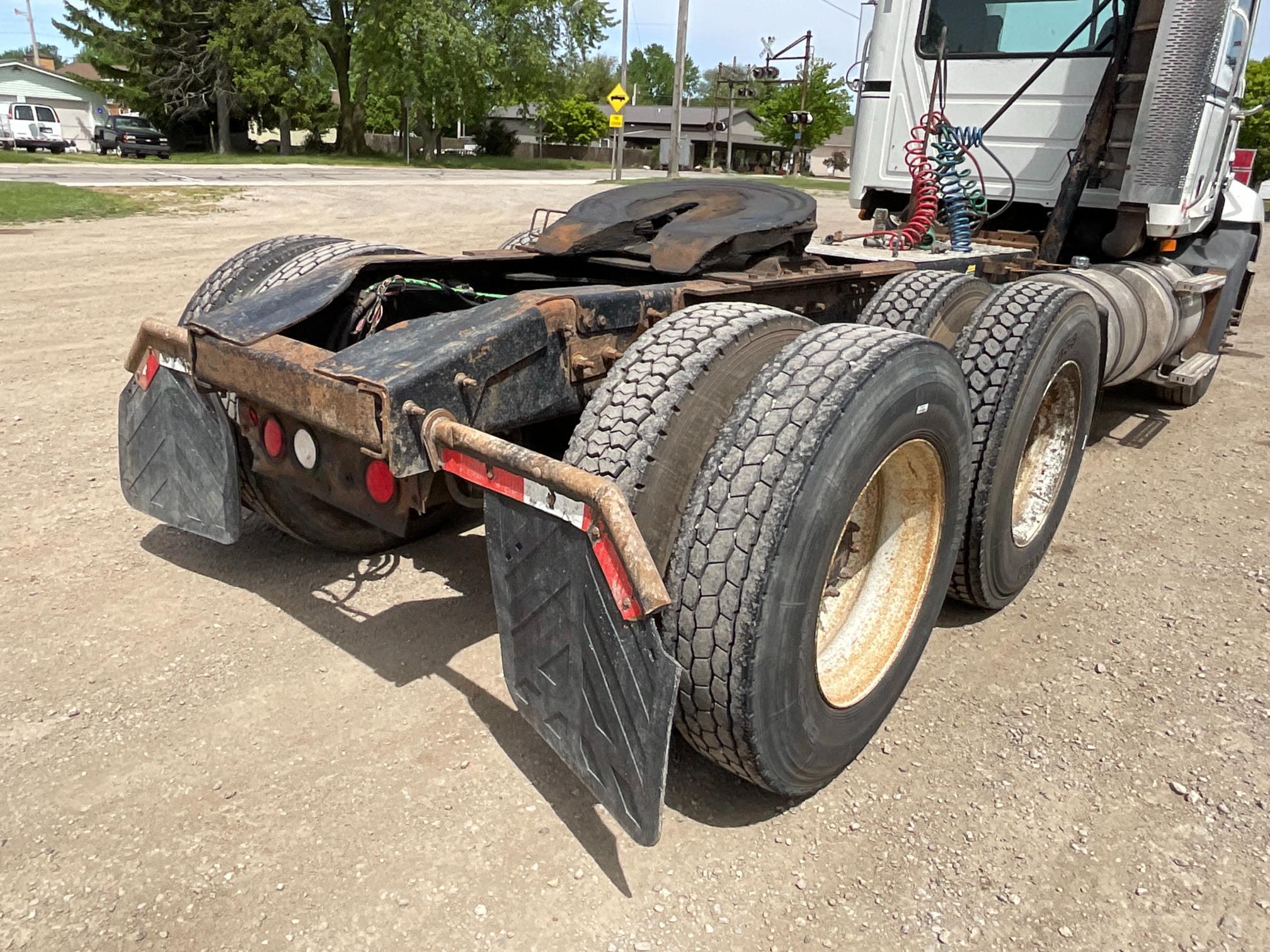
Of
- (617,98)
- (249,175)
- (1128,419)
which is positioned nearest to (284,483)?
(1128,419)

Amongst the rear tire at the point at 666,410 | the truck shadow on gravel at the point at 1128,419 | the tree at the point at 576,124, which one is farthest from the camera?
the tree at the point at 576,124

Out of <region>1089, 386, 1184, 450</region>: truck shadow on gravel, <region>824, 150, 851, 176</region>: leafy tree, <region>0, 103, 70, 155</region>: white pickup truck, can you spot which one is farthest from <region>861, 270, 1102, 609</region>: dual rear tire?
<region>824, 150, 851, 176</region>: leafy tree

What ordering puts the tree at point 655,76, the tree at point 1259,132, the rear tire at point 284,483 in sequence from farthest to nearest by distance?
the tree at point 655,76 < the tree at point 1259,132 < the rear tire at point 284,483

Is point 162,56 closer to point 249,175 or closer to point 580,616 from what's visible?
point 249,175

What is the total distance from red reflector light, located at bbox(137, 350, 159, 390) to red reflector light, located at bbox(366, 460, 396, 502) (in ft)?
3.12

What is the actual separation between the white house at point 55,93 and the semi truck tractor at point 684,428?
5678 centimetres

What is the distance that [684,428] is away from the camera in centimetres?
229

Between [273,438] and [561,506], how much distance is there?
128cm

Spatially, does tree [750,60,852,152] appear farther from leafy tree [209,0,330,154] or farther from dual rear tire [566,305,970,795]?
dual rear tire [566,305,970,795]

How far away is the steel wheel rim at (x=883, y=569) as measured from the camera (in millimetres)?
2777

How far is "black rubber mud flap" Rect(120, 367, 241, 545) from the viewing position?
3045 millimetres

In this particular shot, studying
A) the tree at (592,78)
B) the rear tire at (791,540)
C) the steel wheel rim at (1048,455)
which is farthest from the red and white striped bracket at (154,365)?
the tree at (592,78)

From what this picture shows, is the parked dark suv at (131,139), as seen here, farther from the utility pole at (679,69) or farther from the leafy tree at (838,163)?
the leafy tree at (838,163)

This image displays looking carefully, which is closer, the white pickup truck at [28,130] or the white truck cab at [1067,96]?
the white truck cab at [1067,96]
